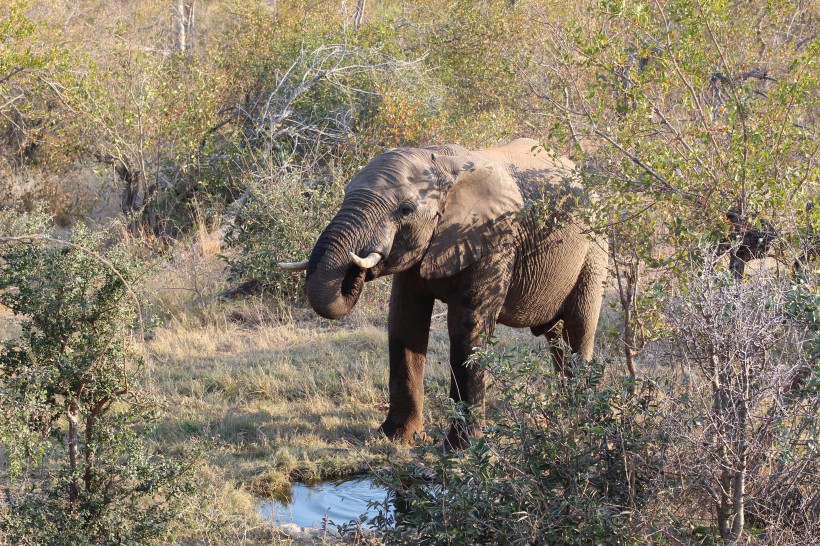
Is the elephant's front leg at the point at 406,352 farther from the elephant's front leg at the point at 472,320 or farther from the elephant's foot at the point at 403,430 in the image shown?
the elephant's front leg at the point at 472,320

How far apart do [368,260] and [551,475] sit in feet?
6.76

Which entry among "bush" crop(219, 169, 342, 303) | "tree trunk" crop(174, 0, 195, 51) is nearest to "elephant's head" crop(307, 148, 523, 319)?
"bush" crop(219, 169, 342, 303)

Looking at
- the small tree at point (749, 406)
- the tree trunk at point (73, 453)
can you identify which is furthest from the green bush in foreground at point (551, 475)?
the tree trunk at point (73, 453)

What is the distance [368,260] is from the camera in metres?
6.33

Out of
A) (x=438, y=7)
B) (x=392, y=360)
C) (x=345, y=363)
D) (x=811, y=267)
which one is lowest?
(x=345, y=363)

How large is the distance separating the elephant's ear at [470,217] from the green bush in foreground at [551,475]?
1794 mm

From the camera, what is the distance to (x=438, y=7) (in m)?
19.2

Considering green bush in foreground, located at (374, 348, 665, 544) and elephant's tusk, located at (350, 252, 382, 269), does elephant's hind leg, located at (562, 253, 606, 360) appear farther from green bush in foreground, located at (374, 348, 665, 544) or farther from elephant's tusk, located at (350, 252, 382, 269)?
green bush in foreground, located at (374, 348, 665, 544)

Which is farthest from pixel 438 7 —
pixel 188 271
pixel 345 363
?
pixel 345 363

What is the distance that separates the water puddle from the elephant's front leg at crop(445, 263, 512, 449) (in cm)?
69

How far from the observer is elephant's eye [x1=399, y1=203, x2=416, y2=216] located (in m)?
6.62

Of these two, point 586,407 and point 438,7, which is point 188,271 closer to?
point 586,407

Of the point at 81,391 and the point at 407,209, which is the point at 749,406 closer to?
the point at 407,209

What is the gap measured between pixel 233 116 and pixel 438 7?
593 cm
